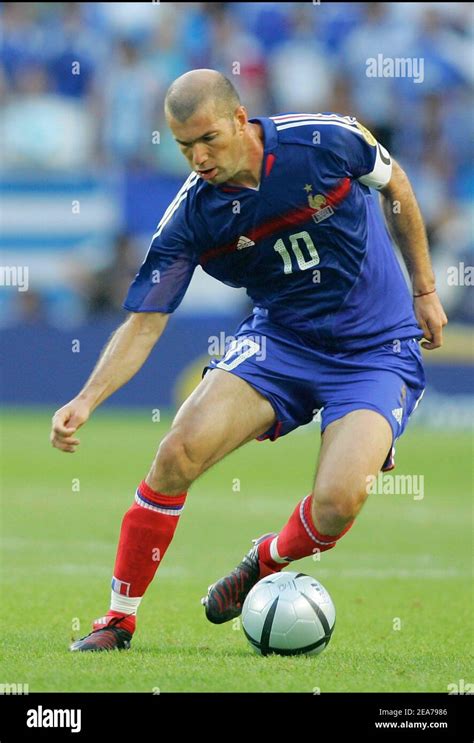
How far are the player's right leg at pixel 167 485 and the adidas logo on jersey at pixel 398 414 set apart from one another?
24.2 inches

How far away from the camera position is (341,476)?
5.50 metres

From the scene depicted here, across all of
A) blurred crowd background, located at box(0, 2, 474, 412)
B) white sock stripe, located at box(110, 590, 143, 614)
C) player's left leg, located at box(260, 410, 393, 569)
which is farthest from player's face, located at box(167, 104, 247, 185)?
blurred crowd background, located at box(0, 2, 474, 412)

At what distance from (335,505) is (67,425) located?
118cm

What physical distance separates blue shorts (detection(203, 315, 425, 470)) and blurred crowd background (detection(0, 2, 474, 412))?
11.4 metres

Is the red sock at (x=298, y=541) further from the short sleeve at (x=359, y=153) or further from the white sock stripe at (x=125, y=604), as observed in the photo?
the short sleeve at (x=359, y=153)

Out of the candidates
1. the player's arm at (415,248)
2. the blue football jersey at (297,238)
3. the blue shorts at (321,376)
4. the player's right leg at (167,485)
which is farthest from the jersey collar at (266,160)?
the player's right leg at (167,485)

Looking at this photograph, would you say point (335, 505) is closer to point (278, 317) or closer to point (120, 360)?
A: point (278, 317)

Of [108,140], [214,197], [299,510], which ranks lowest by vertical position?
[299,510]

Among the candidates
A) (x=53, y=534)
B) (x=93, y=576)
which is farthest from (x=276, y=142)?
(x=53, y=534)

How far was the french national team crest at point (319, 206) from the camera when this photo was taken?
18.9ft

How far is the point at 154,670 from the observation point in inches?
196

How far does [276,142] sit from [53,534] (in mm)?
4535

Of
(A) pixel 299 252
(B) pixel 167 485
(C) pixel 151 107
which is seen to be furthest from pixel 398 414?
(C) pixel 151 107

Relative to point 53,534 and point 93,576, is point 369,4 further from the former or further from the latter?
point 93,576
